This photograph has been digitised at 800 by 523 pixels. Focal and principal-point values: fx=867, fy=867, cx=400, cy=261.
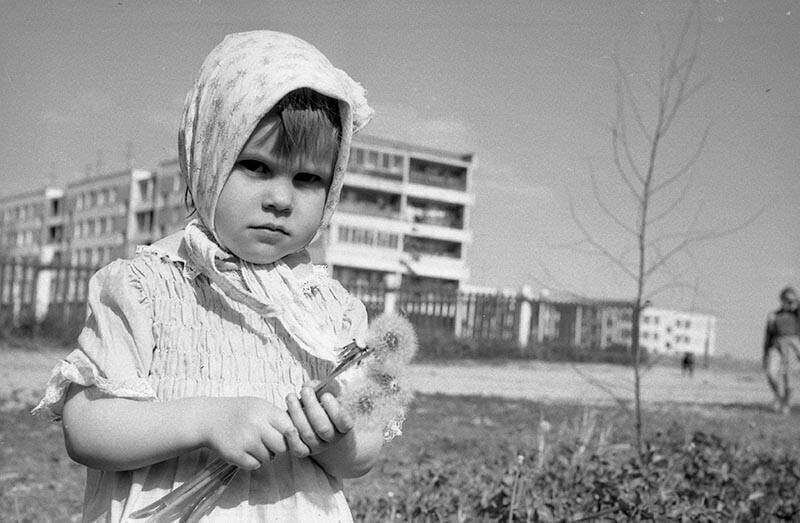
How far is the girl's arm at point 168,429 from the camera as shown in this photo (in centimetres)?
121

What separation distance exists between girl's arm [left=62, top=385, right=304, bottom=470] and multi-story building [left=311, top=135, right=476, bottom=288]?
48.1 metres

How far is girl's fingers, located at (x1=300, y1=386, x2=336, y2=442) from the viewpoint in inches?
45.5

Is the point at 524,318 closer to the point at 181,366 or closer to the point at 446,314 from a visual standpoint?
the point at 446,314

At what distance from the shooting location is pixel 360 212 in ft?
177

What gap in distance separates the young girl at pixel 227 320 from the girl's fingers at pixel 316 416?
0.10 meters

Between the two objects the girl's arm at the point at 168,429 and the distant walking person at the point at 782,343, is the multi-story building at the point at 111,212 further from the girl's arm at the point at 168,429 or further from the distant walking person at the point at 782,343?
the girl's arm at the point at 168,429

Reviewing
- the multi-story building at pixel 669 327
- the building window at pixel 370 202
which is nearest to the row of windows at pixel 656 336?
the multi-story building at pixel 669 327

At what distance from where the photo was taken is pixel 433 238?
2517 inches

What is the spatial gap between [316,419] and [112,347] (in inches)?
14.9

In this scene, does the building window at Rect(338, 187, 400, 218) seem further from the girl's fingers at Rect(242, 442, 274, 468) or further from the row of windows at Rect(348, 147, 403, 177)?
the girl's fingers at Rect(242, 442, 274, 468)

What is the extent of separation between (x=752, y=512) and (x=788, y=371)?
637 cm

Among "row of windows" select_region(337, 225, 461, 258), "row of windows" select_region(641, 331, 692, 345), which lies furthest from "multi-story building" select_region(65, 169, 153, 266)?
"row of windows" select_region(641, 331, 692, 345)

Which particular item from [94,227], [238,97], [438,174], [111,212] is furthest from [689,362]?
[94,227]

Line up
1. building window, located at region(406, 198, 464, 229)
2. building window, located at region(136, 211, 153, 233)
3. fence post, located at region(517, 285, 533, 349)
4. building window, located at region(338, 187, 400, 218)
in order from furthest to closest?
building window, located at region(136, 211, 153, 233) < building window, located at region(406, 198, 464, 229) < building window, located at region(338, 187, 400, 218) < fence post, located at region(517, 285, 533, 349)
